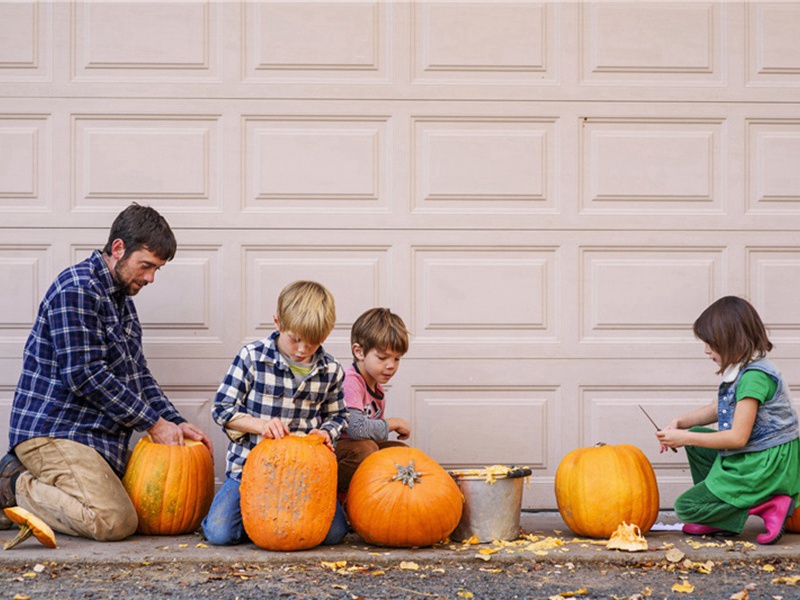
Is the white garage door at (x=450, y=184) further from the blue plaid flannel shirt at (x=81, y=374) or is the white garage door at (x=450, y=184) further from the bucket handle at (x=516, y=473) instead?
the bucket handle at (x=516, y=473)

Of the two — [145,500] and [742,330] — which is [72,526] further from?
[742,330]

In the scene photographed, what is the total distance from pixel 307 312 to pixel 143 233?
84 centimetres

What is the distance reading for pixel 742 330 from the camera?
4.21 meters

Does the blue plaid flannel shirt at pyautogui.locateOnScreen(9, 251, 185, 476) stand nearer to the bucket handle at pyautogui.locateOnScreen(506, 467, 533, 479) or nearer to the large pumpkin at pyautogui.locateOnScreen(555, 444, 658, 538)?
the bucket handle at pyautogui.locateOnScreen(506, 467, 533, 479)

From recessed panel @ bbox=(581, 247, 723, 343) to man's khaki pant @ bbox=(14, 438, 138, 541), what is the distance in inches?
90.6

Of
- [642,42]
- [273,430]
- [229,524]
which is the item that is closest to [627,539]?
[273,430]

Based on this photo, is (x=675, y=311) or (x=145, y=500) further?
(x=675, y=311)

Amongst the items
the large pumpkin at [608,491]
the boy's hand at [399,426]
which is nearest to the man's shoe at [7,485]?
the boy's hand at [399,426]

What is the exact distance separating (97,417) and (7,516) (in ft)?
1.75

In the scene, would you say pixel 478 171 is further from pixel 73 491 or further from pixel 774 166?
pixel 73 491

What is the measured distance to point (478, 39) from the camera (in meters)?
5.02

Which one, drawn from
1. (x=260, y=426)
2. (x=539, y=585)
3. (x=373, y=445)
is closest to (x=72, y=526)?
(x=260, y=426)

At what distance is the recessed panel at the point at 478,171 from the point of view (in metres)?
5.02

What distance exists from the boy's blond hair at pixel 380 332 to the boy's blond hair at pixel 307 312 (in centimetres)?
34
